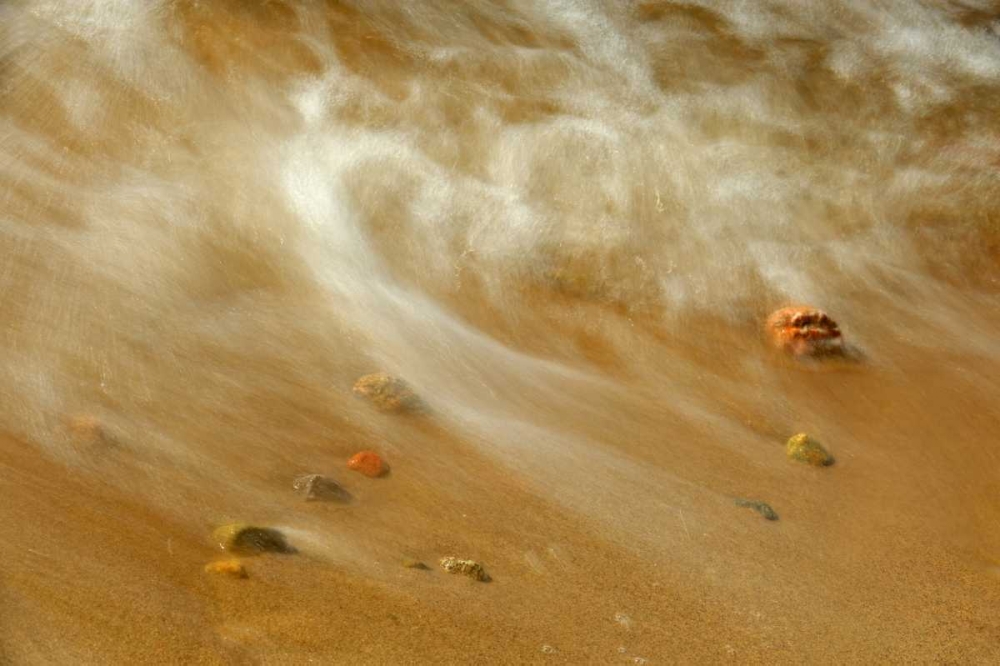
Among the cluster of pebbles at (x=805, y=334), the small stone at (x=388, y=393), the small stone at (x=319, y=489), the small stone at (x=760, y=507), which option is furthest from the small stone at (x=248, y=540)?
the cluster of pebbles at (x=805, y=334)

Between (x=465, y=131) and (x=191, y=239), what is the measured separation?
1.28m

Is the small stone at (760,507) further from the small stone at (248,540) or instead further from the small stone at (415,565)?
the small stone at (248,540)

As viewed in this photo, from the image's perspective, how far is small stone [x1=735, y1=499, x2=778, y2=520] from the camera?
9.11ft

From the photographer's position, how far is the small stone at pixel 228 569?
2242 mm

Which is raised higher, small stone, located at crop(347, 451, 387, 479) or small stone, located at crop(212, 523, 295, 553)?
small stone, located at crop(212, 523, 295, 553)

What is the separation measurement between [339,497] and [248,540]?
296 mm

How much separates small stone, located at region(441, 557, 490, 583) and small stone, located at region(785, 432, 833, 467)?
1.14m

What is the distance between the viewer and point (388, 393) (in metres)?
2.94

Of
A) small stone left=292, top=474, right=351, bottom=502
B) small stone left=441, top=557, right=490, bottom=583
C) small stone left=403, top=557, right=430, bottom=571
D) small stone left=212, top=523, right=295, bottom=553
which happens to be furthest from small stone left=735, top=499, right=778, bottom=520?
small stone left=212, top=523, right=295, bottom=553

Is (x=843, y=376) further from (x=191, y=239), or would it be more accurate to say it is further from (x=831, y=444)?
(x=191, y=239)

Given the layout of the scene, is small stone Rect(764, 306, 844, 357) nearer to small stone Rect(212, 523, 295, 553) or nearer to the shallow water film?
the shallow water film

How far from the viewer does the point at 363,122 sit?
4117mm

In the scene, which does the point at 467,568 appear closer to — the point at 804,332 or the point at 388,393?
the point at 388,393

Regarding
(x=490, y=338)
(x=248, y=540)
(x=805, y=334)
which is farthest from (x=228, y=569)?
(x=805, y=334)
